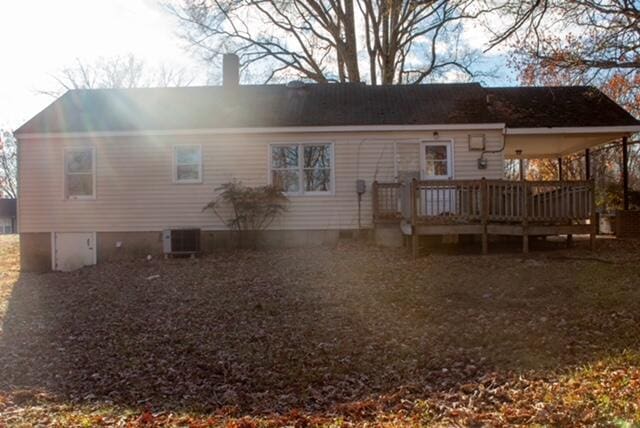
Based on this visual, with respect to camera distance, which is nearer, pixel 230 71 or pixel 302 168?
pixel 302 168

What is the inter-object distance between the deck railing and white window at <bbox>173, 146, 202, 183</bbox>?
5.65 m

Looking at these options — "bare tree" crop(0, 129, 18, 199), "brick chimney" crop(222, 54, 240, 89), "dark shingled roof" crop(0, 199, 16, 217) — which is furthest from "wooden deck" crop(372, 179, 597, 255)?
"dark shingled roof" crop(0, 199, 16, 217)

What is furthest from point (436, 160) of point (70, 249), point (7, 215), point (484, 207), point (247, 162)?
point (7, 215)

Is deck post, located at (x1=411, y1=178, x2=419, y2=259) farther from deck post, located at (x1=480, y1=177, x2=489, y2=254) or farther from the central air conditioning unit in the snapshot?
the central air conditioning unit

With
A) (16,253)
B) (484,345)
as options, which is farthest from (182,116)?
(484,345)

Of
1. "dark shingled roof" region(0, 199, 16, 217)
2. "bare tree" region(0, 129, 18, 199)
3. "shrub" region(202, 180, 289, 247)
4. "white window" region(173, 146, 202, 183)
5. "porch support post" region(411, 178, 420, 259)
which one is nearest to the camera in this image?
"porch support post" region(411, 178, 420, 259)

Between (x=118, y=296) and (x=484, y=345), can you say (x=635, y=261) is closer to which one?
(x=484, y=345)

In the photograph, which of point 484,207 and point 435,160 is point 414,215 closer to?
point 484,207

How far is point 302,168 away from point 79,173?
583cm

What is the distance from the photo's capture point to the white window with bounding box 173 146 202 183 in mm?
14070

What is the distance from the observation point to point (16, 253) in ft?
60.9

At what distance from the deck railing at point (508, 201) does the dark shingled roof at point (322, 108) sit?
3067 millimetres

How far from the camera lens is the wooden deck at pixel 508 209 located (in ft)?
35.0

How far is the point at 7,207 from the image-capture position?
2089 inches
